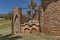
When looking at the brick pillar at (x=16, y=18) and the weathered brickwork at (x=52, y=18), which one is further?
the brick pillar at (x=16, y=18)

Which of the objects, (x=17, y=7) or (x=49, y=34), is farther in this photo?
(x=17, y=7)

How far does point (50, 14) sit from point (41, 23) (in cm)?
113

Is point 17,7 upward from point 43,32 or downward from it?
upward

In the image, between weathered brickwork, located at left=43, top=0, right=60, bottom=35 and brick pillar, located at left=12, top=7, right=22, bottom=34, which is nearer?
weathered brickwork, located at left=43, top=0, right=60, bottom=35

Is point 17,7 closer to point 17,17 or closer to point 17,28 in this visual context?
point 17,17

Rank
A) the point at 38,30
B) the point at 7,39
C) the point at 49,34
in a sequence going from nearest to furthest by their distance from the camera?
1. the point at 7,39
2. the point at 49,34
3. the point at 38,30

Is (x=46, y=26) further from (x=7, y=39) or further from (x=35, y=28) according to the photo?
(x=7, y=39)

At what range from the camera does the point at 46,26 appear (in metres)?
12.6

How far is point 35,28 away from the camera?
13.4 meters

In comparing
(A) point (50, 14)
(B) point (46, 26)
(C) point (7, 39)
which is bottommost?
(C) point (7, 39)

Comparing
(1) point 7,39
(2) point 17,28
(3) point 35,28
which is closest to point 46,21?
(3) point 35,28

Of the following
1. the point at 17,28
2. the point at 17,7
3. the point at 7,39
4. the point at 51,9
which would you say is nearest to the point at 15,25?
the point at 17,28

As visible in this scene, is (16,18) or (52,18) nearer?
(52,18)

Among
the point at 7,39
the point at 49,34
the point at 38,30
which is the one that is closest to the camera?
the point at 7,39
